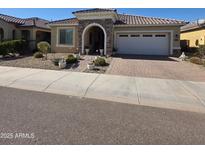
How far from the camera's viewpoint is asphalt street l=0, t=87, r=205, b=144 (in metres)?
4.30

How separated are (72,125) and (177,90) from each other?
5448 mm

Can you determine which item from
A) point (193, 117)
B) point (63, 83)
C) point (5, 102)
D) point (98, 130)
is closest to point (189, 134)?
point (193, 117)

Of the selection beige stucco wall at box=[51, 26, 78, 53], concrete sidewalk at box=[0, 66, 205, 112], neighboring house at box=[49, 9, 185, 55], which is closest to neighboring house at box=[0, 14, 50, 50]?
beige stucco wall at box=[51, 26, 78, 53]

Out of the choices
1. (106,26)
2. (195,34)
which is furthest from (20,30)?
(195,34)

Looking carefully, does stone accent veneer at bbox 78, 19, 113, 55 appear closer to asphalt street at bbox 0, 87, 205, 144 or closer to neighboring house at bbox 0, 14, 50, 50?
neighboring house at bbox 0, 14, 50, 50

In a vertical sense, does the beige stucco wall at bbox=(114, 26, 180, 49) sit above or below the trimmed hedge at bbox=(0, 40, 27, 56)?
above

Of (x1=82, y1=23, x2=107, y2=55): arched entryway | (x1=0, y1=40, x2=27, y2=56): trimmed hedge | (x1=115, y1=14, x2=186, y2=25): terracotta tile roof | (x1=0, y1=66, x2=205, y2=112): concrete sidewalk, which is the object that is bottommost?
(x1=0, y1=66, x2=205, y2=112): concrete sidewalk

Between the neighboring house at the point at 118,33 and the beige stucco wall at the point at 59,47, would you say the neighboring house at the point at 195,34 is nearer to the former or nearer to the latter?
the neighboring house at the point at 118,33

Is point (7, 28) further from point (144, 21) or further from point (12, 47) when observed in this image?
point (144, 21)

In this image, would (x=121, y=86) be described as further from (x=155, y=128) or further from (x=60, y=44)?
(x=60, y=44)

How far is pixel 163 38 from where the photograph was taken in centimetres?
2156

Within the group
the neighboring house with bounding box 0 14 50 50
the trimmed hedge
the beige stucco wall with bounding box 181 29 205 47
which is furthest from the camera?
the neighboring house with bounding box 0 14 50 50

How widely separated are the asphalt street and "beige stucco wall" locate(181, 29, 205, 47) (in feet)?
68.4

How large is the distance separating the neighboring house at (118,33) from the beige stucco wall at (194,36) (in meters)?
5.35
